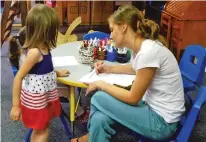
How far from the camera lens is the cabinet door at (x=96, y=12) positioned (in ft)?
14.6

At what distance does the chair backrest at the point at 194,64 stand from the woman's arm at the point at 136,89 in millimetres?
735

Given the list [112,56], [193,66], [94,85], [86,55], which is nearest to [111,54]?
[112,56]

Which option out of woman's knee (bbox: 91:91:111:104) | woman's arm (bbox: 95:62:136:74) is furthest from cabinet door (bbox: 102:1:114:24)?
woman's knee (bbox: 91:91:111:104)

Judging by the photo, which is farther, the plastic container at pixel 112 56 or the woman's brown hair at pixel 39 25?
the plastic container at pixel 112 56

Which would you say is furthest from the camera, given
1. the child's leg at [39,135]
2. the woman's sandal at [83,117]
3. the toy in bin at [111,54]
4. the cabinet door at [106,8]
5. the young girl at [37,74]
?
the cabinet door at [106,8]

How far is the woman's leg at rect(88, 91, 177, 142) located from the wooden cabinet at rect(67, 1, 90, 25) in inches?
129

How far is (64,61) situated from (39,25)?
1.21 feet

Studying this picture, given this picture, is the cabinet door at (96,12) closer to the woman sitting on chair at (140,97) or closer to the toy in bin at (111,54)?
the toy in bin at (111,54)

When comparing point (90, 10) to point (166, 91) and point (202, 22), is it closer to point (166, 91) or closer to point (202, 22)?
point (202, 22)

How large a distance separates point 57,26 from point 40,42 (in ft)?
0.41

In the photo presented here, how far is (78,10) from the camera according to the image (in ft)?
14.6

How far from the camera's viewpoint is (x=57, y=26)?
148 centimetres

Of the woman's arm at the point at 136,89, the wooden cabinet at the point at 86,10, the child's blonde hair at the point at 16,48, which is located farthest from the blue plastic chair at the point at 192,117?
the wooden cabinet at the point at 86,10

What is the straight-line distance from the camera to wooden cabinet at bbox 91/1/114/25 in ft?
14.7
